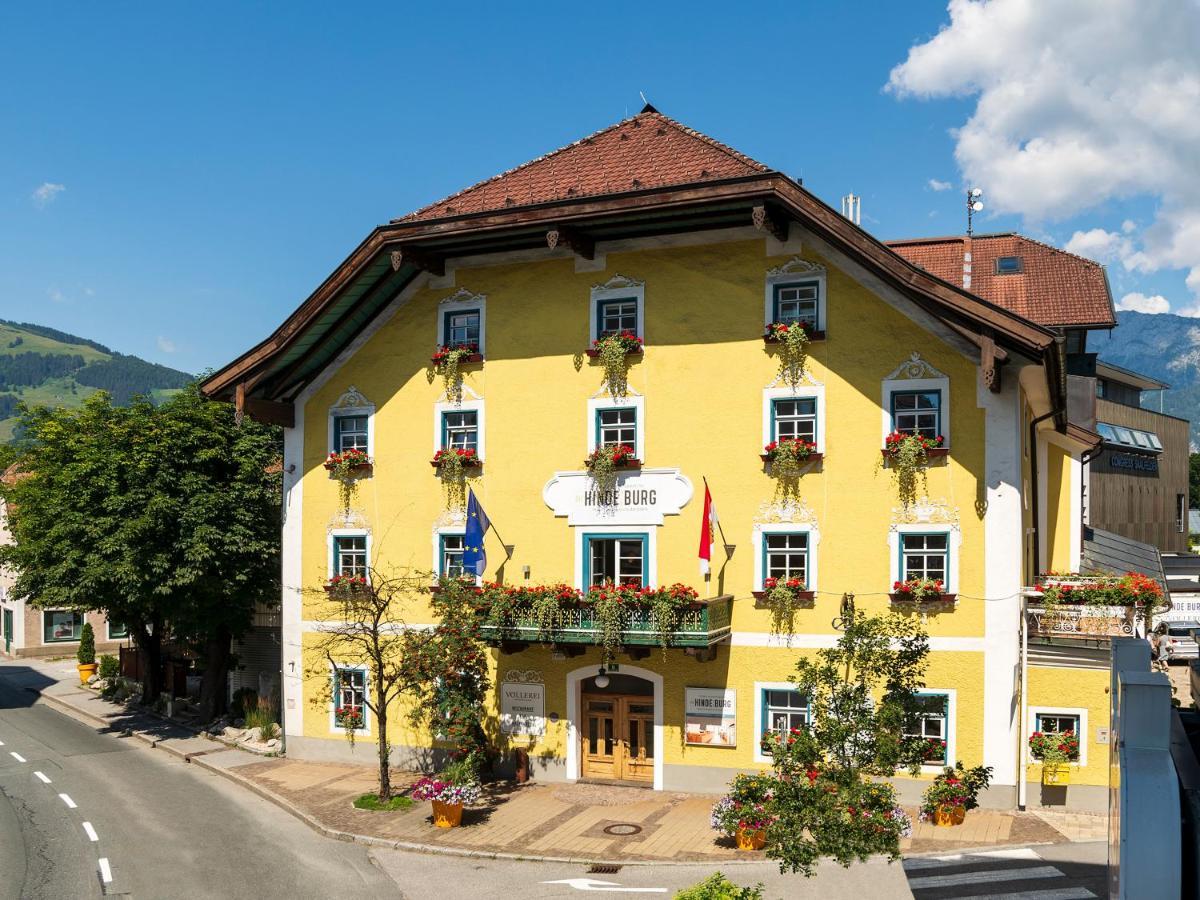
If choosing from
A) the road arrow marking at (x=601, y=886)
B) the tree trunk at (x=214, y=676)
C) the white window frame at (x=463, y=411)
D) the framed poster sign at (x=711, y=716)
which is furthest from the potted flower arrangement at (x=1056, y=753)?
the tree trunk at (x=214, y=676)

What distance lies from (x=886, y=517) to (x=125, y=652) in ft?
108

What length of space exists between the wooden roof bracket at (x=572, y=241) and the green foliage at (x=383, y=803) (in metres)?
13.1

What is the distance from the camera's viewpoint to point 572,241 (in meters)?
24.7

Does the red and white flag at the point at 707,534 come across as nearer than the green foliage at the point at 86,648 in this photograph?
Yes

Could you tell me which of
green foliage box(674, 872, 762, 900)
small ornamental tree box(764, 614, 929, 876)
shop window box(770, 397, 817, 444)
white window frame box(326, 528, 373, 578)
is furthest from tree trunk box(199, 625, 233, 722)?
green foliage box(674, 872, 762, 900)

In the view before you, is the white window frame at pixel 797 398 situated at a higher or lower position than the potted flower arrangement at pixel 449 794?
higher

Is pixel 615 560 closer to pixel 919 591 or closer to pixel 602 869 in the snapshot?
pixel 919 591

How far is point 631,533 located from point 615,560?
2.54 feet

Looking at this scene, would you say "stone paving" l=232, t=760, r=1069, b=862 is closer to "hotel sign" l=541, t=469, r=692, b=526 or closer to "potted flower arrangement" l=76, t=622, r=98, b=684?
"hotel sign" l=541, t=469, r=692, b=526

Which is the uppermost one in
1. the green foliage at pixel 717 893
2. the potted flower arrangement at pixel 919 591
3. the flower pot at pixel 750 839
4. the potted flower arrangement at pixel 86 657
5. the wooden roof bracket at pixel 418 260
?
the wooden roof bracket at pixel 418 260

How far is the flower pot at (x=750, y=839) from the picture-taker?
19766mm

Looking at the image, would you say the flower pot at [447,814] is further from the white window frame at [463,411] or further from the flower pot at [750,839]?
the white window frame at [463,411]

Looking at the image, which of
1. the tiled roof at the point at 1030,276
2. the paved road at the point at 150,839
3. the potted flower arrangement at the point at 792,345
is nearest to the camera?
the paved road at the point at 150,839

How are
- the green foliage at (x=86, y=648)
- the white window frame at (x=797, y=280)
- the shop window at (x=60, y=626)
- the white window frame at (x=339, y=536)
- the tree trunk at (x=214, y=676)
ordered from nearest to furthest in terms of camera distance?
the white window frame at (x=797, y=280), the white window frame at (x=339, y=536), the tree trunk at (x=214, y=676), the green foliage at (x=86, y=648), the shop window at (x=60, y=626)
